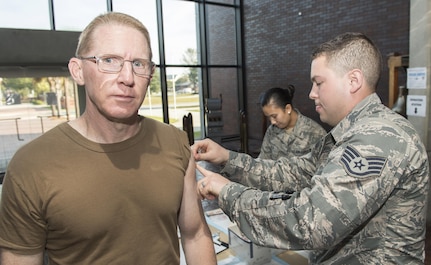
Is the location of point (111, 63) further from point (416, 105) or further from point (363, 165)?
point (416, 105)

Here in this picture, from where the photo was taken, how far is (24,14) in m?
6.74

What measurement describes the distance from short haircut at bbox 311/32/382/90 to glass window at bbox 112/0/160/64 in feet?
23.5

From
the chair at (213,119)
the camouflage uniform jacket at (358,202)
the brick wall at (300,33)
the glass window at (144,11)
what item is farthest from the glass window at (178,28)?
→ the camouflage uniform jacket at (358,202)

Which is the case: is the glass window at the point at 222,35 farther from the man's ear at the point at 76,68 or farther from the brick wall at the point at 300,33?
the man's ear at the point at 76,68

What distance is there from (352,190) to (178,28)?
8.60m

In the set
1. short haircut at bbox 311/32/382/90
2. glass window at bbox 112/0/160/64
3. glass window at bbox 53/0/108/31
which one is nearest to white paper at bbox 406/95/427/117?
short haircut at bbox 311/32/382/90

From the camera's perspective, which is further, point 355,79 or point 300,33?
point 300,33

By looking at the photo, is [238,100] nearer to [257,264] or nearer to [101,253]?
[257,264]

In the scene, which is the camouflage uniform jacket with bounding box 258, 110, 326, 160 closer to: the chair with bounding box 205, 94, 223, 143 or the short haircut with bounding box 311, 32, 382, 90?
the short haircut with bounding box 311, 32, 382, 90

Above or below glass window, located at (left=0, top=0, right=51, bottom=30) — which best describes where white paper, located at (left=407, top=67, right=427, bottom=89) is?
below

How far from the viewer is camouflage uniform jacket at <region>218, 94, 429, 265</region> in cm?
112

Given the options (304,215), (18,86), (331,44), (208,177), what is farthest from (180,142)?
(18,86)

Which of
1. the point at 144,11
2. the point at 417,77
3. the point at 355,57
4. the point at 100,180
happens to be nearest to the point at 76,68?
the point at 100,180

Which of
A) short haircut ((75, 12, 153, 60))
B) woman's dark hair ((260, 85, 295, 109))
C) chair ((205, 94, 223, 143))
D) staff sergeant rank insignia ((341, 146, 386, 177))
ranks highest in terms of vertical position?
short haircut ((75, 12, 153, 60))
